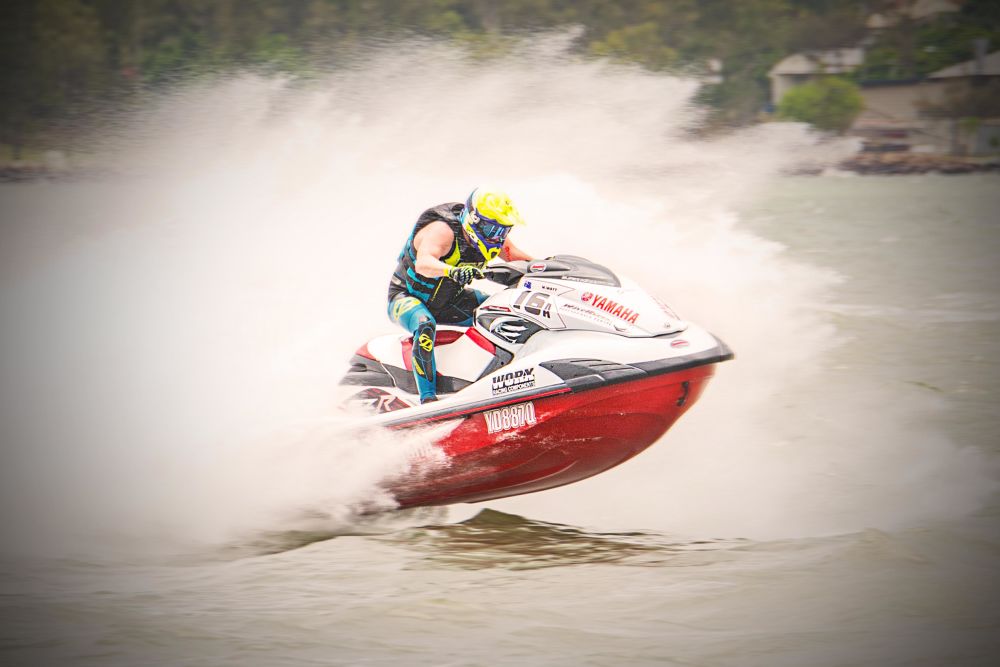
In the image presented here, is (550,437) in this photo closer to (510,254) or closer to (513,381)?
(513,381)

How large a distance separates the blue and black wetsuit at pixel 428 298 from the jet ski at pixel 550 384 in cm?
13

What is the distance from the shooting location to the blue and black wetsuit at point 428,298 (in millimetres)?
5766

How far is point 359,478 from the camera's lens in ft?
19.3

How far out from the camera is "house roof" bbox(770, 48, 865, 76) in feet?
105

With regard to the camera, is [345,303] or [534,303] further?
[345,303]

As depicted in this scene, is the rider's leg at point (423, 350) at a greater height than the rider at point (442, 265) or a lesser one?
lesser

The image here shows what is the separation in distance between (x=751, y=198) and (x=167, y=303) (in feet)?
48.2

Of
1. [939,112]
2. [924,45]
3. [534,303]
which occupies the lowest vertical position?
[534,303]

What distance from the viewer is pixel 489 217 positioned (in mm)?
5520

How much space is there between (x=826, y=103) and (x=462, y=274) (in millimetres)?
28211

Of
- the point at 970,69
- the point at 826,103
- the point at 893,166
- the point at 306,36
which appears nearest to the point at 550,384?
the point at 306,36

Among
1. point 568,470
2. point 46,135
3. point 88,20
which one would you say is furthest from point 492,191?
point 88,20

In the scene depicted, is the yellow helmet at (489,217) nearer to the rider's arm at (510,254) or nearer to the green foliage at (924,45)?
the rider's arm at (510,254)

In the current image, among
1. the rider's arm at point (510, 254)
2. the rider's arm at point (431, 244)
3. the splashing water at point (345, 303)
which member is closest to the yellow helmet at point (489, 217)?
the rider's arm at point (431, 244)
